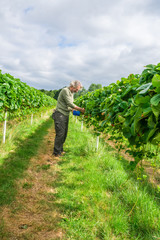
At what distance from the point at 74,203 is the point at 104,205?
1.59 feet

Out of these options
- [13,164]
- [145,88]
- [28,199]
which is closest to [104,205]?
[28,199]

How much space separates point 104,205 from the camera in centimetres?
274

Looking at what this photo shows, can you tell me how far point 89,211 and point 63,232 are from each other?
52 cm

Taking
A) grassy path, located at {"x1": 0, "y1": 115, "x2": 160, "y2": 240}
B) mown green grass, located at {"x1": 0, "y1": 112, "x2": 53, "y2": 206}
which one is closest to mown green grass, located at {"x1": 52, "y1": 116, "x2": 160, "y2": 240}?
grassy path, located at {"x1": 0, "y1": 115, "x2": 160, "y2": 240}

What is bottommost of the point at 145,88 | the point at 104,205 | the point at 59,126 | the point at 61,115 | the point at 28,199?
the point at 28,199

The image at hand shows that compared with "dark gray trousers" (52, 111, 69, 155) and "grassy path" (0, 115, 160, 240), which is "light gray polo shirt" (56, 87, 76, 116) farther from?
"grassy path" (0, 115, 160, 240)

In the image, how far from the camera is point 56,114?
504 cm

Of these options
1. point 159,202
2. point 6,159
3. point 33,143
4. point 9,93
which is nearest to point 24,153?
point 6,159

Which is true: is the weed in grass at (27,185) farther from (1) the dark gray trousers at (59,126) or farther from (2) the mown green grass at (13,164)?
(1) the dark gray trousers at (59,126)

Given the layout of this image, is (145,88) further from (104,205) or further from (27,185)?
(27,185)

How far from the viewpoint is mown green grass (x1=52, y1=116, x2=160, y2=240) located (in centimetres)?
223

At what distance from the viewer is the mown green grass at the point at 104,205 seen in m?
2.23

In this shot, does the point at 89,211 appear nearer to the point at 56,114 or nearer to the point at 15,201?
the point at 15,201

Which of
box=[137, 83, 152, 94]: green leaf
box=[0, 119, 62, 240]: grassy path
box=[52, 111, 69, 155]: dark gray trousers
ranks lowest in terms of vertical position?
box=[0, 119, 62, 240]: grassy path
